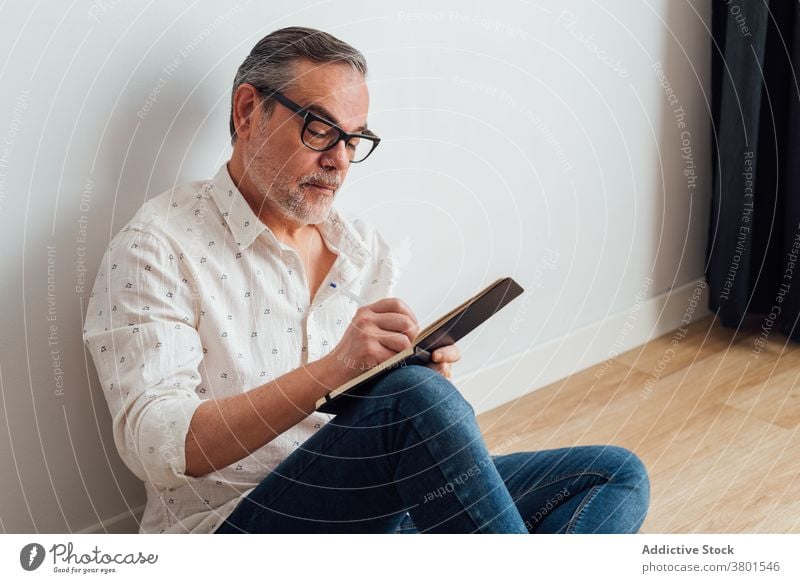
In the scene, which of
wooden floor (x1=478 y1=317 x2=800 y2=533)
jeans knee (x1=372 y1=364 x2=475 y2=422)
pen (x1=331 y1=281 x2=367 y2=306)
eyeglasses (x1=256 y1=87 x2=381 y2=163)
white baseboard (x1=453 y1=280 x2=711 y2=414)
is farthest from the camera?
white baseboard (x1=453 y1=280 x2=711 y2=414)

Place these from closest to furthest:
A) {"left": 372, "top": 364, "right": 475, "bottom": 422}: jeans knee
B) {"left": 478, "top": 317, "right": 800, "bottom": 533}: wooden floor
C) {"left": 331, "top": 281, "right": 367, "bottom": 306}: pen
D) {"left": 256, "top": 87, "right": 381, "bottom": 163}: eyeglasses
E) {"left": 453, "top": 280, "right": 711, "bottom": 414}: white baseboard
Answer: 1. {"left": 372, "top": 364, "right": 475, "bottom": 422}: jeans knee
2. {"left": 256, "top": 87, "right": 381, "bottom": 163}: eyeglasses
3. {"left": 331, "top": 281, "right": 367, "bottom": 306}: pen
4. {"left": 478, "top": 317, "right": 800, "bottom": 533}: wooden floor
5. {"left": 453, "top": 280, "right": 711, "bottom": 414}: white baseboard

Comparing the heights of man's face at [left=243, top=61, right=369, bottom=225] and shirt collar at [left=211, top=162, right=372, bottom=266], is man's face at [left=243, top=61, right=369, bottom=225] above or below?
above

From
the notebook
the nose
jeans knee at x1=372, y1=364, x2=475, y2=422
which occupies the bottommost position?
jeans knee at x1=372, y1=364, x2=475, y2=422

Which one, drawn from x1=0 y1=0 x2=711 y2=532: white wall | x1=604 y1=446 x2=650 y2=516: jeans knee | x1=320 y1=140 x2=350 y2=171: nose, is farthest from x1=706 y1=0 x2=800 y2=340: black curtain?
x1=320 y1=140 x2=350 y2=171: nose

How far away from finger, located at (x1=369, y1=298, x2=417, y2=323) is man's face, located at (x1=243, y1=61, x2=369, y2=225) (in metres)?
0.17

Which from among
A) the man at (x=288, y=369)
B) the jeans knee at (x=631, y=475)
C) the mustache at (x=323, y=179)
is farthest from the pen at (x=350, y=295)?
the jeans knee at (x=631, y=475)

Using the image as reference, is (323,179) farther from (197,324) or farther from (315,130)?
(197,324)

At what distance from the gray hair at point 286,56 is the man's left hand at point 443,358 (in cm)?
31

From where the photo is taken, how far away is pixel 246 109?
1.03 metres

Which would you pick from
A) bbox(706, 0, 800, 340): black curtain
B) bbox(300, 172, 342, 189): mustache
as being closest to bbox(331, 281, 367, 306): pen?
bbox(300, 172, 342, 189): mustache

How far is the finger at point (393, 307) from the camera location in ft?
3.04

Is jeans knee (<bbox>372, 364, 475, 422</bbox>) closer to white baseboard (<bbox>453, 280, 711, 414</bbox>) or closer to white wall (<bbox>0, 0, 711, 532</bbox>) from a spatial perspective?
white wall (<bbox>0, 0, 711, 532</bbox>)

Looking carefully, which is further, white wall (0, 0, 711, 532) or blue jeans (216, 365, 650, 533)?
white wall (0, 0, 711, 532)

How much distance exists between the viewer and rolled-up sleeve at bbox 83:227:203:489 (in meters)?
0.89
